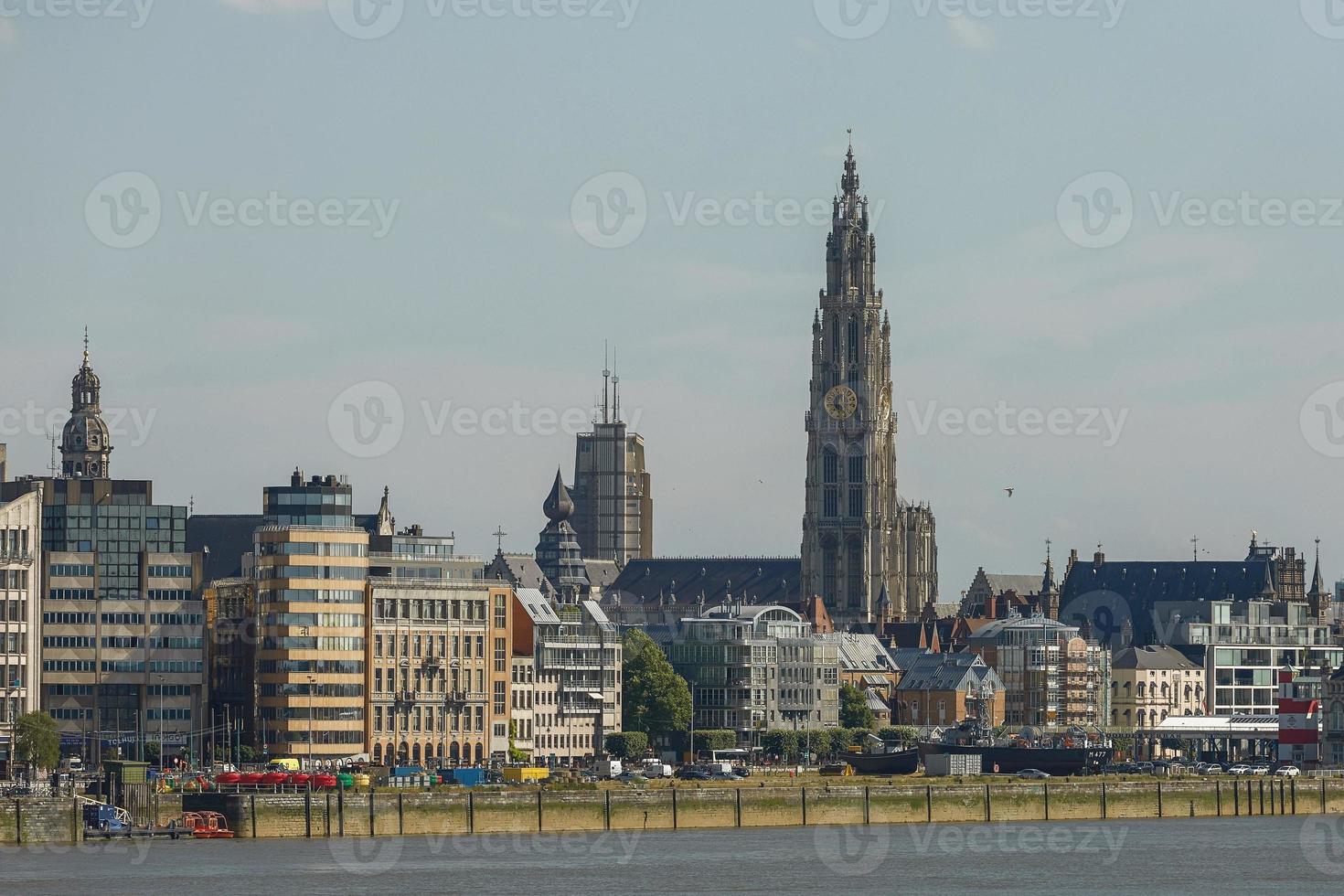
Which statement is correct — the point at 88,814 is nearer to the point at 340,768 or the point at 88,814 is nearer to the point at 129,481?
the point at 340,768

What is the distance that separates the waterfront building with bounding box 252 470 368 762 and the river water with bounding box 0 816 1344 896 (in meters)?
44.3

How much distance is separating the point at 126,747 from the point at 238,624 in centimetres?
1197

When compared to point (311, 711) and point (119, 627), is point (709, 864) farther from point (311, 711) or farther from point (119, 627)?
point (119, 627)

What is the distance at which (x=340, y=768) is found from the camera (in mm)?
170500

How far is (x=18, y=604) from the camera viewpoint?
183 metres

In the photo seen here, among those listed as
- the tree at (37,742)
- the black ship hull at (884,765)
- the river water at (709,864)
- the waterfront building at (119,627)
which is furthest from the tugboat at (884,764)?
the tree at (37,742)

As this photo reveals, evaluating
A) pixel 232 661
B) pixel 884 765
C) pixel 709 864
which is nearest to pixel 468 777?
pixel 709 864

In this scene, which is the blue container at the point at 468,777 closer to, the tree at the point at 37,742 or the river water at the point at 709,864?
the river water at the point at 709,864

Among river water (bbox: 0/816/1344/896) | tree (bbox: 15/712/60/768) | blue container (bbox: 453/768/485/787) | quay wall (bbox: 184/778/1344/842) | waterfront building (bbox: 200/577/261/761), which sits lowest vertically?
river water (bbox: 0/816/1344/896)

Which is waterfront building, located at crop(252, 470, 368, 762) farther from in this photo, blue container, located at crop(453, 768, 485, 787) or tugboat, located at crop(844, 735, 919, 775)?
tugboat, located at crop(844, 735, 919, 775)

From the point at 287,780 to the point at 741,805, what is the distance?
2279cm

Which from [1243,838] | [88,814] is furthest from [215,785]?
[1243,838]

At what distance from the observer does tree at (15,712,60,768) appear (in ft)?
550

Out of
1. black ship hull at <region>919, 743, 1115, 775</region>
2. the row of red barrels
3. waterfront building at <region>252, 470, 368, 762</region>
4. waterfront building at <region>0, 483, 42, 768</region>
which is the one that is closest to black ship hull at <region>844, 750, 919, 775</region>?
black ship hull at <region>919, 743, 1115, 775</region>
